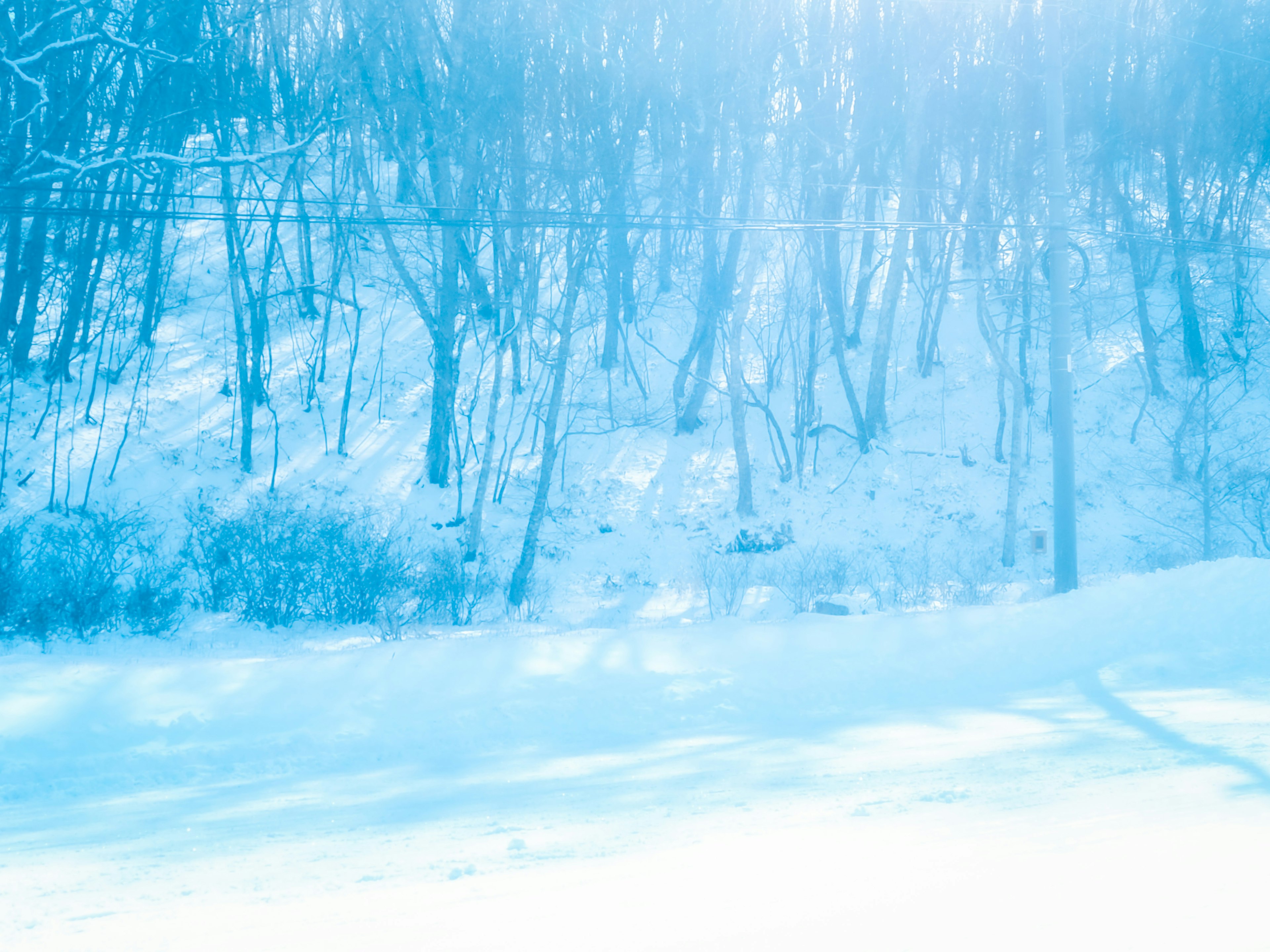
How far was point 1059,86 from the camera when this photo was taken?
40.5 feet

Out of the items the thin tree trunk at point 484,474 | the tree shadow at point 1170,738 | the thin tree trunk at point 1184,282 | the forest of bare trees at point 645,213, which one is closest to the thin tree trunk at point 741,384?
the forest of bare trees at point 645,213

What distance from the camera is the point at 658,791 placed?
5.33 m

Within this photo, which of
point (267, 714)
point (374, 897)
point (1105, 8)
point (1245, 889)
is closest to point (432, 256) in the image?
point (267, 714)

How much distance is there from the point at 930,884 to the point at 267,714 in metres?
4.64

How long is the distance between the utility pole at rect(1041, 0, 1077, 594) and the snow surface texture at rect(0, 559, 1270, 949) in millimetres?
2693

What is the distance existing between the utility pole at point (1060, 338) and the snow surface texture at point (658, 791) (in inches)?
106

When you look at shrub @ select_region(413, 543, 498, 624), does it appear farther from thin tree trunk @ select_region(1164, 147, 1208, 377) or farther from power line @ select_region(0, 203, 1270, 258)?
thin tree trunk @ select_region(1164, 147, 1208, 377)

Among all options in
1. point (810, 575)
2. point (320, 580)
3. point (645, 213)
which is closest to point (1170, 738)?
point (320, 580)

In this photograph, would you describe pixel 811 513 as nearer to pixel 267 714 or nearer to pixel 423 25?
pixel 423 25

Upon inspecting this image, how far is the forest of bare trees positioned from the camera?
17.5 metres

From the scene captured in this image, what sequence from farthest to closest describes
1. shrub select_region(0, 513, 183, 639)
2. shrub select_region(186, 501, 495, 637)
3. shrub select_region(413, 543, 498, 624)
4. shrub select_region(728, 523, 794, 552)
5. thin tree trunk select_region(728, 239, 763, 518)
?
1. shrub select_region(728, 523, 794, 552)
2. thin tree trunk select_region(728, 239, 763, 518)
3. shrub select_region(413, 543, 498, 624)
4. shrub select_region(186, 501, 495, 637)
5. shrub select_region(0, 513, 183, 639)

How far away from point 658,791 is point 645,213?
23.2 m

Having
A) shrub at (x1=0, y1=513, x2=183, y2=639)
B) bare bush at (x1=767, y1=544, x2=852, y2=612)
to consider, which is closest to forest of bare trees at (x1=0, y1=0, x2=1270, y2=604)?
bare bush at (x1=767, y1=544, x2=852, y2=612)

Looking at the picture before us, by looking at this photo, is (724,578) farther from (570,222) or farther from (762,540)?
(570,222)
